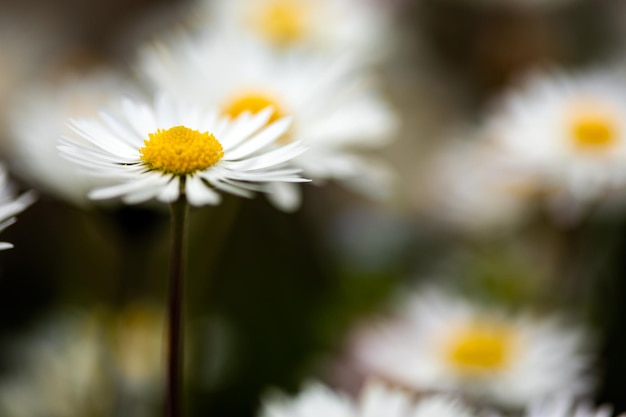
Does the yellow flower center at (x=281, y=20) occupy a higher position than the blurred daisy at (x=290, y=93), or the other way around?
the yellow flower center at (x=281, y=20)

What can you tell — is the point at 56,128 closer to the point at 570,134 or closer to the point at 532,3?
the point at 570,134

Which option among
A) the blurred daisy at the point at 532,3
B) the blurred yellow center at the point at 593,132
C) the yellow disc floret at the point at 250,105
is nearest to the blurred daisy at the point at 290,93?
the yellow disc floret at the point at 250,105

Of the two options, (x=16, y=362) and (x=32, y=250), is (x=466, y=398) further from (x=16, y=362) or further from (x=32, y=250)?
(x=32, y=250)

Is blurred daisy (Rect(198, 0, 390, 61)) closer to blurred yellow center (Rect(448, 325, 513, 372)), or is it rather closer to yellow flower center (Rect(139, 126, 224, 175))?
blurred yellow center (Rect(448, 325, 513, 372))

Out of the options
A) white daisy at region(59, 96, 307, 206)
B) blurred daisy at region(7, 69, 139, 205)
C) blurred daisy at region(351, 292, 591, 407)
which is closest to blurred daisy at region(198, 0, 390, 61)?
blurred daisy at region(7, 69, 139, 205)

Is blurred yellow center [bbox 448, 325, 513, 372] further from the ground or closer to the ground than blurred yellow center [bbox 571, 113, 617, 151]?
closer to the ground

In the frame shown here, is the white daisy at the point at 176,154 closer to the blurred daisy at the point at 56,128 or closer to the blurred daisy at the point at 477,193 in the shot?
the blurred daisy at the point at 56,128
